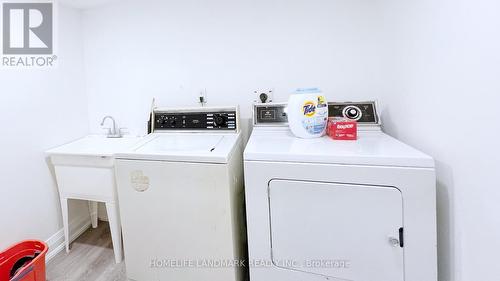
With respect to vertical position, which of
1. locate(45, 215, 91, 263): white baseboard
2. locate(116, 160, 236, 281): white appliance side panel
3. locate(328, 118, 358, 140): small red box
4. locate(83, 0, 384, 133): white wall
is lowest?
locate(45, 215, 91, 263): white baseboard

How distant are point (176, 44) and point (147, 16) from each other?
381 mm

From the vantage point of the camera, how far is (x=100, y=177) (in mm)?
1736

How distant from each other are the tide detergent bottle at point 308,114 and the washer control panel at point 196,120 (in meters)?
0.51

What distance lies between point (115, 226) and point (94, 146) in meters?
0.69

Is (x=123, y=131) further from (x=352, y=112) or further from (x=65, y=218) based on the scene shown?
(x=352, y=112)

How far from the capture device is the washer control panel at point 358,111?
151cm

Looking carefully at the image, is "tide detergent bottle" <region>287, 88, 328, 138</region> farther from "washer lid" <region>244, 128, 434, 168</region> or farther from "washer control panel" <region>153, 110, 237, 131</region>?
"washer control panel" <region>153, 110, 237, 131</region>

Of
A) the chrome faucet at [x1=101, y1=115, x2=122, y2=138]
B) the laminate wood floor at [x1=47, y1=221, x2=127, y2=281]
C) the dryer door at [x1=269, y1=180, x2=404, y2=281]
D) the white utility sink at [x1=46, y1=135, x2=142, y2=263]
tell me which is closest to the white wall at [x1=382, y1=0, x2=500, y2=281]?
the dryer door at [x1=269, y1=180, x2=404, y2=281]

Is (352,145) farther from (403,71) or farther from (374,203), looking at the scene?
(403,71)

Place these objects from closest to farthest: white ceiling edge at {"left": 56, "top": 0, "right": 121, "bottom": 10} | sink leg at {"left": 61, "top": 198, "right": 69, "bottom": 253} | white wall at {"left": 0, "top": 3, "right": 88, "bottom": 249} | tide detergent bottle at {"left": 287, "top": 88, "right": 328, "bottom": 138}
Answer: tide detergent bottle at {"left": 287, "top": 88, "right": 328, "bottom": 138} < white wall at {"left": 0, "top": 3, "right": 88, "bottom": 249} < sink leg at {"left": 61, "top": 198, "right": 69, "bottom": 253} < white ceiling edge at {"left": 56, "top": 0, "right": 121, "bottom": 10}

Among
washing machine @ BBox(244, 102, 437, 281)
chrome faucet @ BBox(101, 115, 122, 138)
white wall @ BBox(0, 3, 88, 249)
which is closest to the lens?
washing machine @ BBox(244, 102, 437, 281)

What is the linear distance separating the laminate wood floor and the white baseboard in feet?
0.13

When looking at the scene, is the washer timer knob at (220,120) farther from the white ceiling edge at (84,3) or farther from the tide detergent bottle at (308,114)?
the white ceiling edge at (84,3)

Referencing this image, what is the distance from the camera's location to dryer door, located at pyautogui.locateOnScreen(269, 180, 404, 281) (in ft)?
3.31
